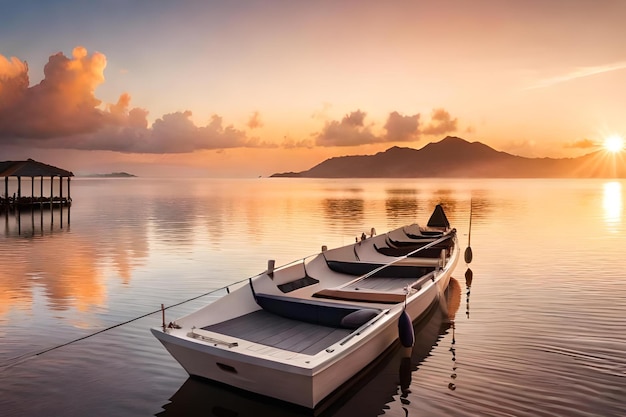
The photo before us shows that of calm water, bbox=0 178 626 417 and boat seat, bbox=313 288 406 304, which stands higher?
boat seat, bbox=313 288 406 304

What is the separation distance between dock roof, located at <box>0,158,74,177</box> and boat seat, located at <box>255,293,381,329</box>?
60647 mm

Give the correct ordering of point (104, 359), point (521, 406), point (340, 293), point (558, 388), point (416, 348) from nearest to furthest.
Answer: point (521, 406), point (558, 388), point (104, 359), point (416, 348), point (340, 293)

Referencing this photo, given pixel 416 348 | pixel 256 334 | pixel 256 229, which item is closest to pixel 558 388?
pixel 416 348

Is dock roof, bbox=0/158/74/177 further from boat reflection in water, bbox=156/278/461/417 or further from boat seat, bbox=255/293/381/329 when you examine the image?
boat reflection in water, bbox=156/278/461/417

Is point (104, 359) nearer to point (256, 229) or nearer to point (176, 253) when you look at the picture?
point (176, 253)

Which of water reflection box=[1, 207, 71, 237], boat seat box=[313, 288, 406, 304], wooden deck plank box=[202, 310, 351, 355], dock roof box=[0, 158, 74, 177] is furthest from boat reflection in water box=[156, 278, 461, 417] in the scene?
dock roof box=[0, 158, 74, 177]

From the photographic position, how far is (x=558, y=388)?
11.1 m

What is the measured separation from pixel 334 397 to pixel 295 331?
2.07m

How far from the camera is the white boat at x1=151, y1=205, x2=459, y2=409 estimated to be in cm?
928

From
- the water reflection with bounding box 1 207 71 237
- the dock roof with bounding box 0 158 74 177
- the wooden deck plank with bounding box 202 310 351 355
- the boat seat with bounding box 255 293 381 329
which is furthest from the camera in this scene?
the dock roof with bounding box 0 158 74 177

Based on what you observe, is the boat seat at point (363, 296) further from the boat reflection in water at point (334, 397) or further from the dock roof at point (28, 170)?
the dock roof at point (28, 170)

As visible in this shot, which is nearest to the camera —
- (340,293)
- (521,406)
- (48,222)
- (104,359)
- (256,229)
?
(521,406)

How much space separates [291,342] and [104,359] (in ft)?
17.3

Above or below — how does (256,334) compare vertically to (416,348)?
above
